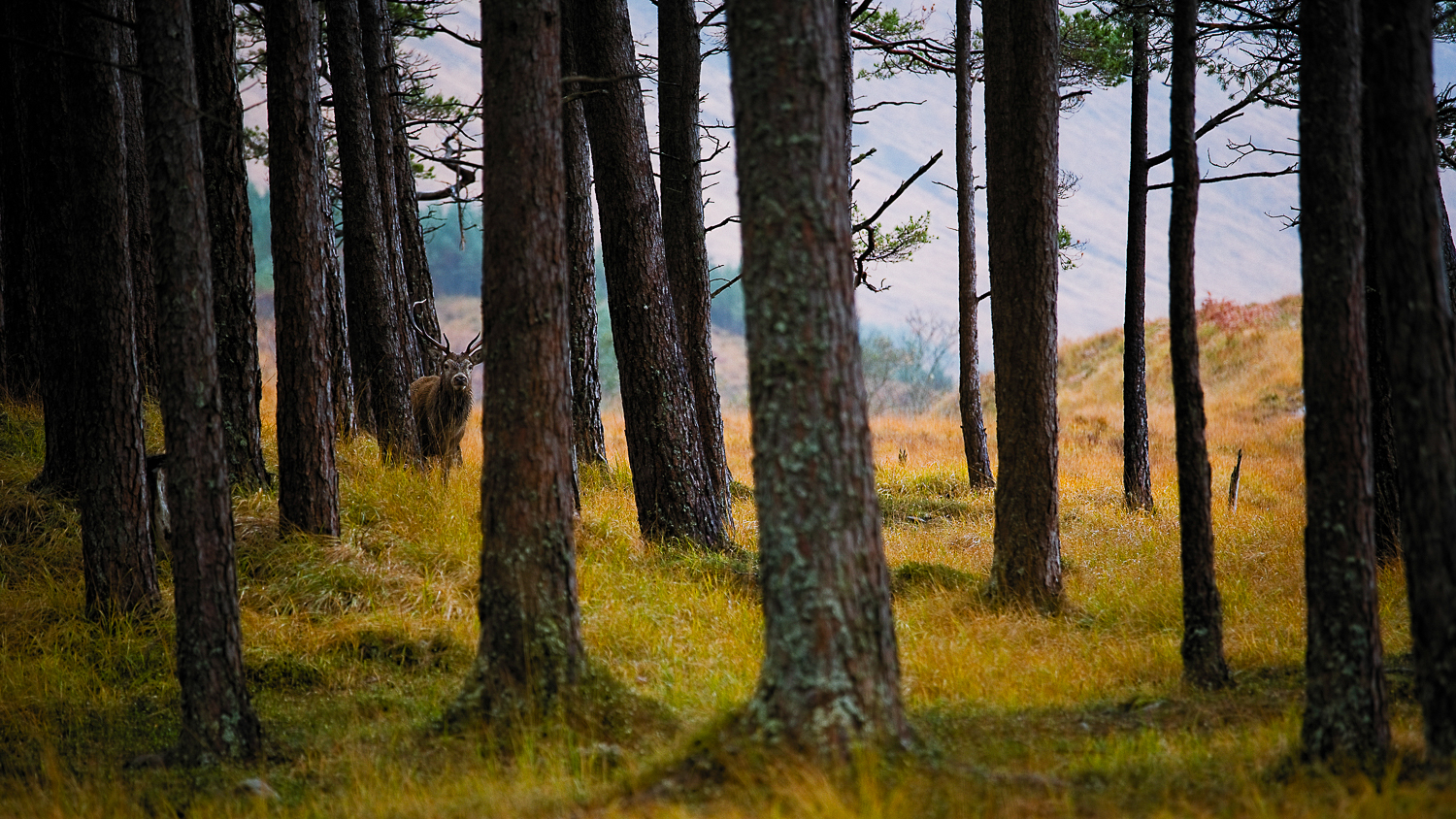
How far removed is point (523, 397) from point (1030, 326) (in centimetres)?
424

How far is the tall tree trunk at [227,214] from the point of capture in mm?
7727

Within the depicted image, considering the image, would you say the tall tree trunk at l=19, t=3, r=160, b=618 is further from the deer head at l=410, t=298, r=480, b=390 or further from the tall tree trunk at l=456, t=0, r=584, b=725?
the deer head at l=410, t=298, r=480, b=390

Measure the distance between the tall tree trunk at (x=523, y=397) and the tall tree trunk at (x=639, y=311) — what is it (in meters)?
3.52

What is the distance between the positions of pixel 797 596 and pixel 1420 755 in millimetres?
2533

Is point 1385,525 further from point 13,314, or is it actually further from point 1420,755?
point 13,314

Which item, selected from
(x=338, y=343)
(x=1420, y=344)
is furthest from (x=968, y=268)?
(x=1420, y=344)

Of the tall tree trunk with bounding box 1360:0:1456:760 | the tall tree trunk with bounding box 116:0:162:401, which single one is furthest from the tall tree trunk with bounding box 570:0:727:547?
the tall tree trunk with bounding box 1360:0:1456:760

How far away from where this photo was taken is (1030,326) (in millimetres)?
7332

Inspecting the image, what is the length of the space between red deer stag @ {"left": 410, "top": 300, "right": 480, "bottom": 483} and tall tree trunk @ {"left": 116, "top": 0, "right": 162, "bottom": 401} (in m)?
2.49

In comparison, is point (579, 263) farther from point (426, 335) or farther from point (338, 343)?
point (338, 343)

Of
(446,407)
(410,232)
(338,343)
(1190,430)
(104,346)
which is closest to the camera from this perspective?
(1190,430)

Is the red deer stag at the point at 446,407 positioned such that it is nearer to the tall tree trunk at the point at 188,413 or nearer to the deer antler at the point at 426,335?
the deer antler at the point at 426,335

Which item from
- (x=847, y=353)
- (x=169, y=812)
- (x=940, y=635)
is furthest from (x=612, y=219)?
(x=169, y=812)

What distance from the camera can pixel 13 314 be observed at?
10.4 meters
